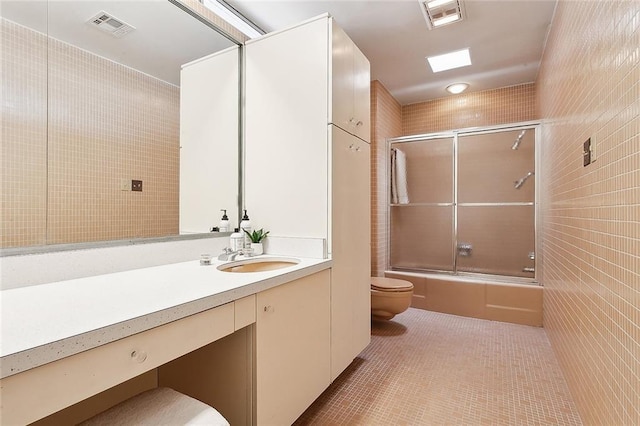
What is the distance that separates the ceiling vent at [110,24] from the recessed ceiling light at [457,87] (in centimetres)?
309

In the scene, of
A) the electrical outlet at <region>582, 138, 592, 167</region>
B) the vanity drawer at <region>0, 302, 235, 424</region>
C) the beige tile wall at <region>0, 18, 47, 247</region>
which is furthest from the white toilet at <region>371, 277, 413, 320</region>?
the beige tile wall at <region>0, 18, 47, 247</region>

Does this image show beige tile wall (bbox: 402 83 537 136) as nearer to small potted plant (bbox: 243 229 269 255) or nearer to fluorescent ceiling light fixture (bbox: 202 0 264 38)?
fluorescent ceiling light fixture (bbox: 202 0 264 38)

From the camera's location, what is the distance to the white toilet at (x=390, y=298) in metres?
2.46

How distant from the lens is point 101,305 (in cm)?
79

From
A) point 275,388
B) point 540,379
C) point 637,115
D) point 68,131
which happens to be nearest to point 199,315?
point 275,388

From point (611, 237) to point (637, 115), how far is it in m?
0.45

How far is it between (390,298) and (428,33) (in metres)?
2.16

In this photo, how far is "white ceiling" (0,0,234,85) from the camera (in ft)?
3.52

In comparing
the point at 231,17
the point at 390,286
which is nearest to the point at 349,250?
the point at 390,286

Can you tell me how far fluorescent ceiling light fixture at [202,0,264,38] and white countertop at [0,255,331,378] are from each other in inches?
65.6

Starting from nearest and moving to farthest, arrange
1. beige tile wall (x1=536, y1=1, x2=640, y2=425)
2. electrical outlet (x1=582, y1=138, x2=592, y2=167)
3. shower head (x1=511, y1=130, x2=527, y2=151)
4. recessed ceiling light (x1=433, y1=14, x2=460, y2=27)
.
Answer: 1. beige tile wall (x1=536, y1=1, x2=640, y2=425)
2. electrical outlet (x1=582, y1=138, x2=592, y2=167)
3. recessed ceiling light (x1=433, y1=14, x2=460, y2=27)
4. shower head (x1=511, y1=130, x2=527, y2=151)

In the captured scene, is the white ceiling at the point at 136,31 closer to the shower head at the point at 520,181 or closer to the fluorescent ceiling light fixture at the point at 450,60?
the fluorescent ceiling light fixture at the point at 450,60

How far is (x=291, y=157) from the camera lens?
1684mm

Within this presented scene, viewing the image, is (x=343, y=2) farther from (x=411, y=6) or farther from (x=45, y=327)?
(x=45, y=327)
